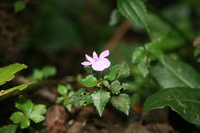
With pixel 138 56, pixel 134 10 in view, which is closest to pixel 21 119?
pixel 138 56

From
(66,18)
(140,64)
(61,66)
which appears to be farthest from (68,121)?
(66,18)

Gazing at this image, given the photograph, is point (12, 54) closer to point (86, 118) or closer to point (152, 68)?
point (86, 118)

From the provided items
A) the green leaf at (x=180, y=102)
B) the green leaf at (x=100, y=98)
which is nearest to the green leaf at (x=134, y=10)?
the green leaf at (x=180, y=102)

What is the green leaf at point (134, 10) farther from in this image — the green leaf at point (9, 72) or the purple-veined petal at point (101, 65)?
the green leaf at point (9, 72)

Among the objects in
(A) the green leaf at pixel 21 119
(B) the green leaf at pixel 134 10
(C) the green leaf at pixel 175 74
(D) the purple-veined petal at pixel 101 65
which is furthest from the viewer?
(C) the green leaf at pixel 175 74

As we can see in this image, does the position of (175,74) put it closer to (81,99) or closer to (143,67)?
(143,67)

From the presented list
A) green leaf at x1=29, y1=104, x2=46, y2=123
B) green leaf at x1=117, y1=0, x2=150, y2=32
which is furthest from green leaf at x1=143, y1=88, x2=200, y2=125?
green leaf at x1=29, y1=104, x2=46, y2=123
